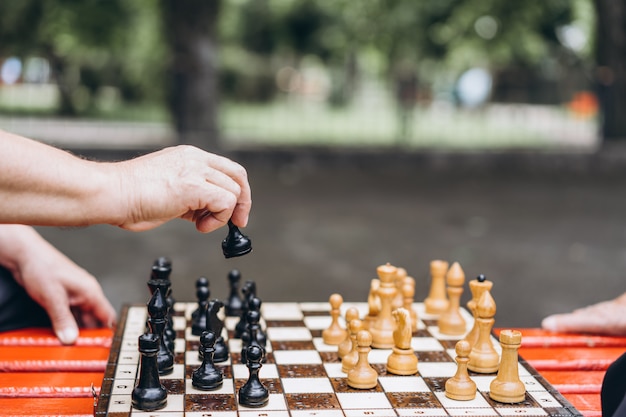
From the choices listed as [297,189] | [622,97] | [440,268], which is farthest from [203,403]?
[622,97]

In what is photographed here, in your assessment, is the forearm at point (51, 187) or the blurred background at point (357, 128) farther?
the blurred background at point (357, 128)

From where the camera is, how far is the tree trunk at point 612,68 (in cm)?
1503

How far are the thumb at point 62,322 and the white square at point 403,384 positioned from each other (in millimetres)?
1059

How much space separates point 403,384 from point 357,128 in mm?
16402

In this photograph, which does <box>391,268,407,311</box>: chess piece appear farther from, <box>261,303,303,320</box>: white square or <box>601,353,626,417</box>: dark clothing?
<box>601,353,626,417</box>: dark clothing

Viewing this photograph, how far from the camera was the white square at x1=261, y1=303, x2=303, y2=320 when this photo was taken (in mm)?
3266

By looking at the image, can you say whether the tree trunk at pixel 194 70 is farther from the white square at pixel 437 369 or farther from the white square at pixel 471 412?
the white square at pixel 471 412

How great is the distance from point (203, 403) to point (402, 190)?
974 centimetres

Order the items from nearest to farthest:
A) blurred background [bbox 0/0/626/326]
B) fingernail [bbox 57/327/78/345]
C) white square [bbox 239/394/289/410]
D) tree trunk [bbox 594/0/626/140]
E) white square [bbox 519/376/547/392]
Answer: white square [bbox 239/394/289/410] → white square [bbox 519/376/547/392] → fingernail [bbox 57/327/78/345] → blurred background [bbox 0/0/626/326] → tree trunk [bbox 594/0/626/140]

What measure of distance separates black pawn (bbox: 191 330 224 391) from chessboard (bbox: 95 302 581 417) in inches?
0.7

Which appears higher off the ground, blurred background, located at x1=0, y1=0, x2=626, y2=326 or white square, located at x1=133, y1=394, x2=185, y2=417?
white square, located at x1=133, y1=394, x2=185, y2=417

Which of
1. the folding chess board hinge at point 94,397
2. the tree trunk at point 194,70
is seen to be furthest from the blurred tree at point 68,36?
the folding chess board hinge at point 94,397

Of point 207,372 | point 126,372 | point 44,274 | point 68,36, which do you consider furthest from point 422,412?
point 68,36

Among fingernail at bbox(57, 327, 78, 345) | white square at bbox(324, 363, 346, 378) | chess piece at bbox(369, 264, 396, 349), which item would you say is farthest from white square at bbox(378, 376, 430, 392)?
fingernail at bbox(57, 327, 78, 345)
